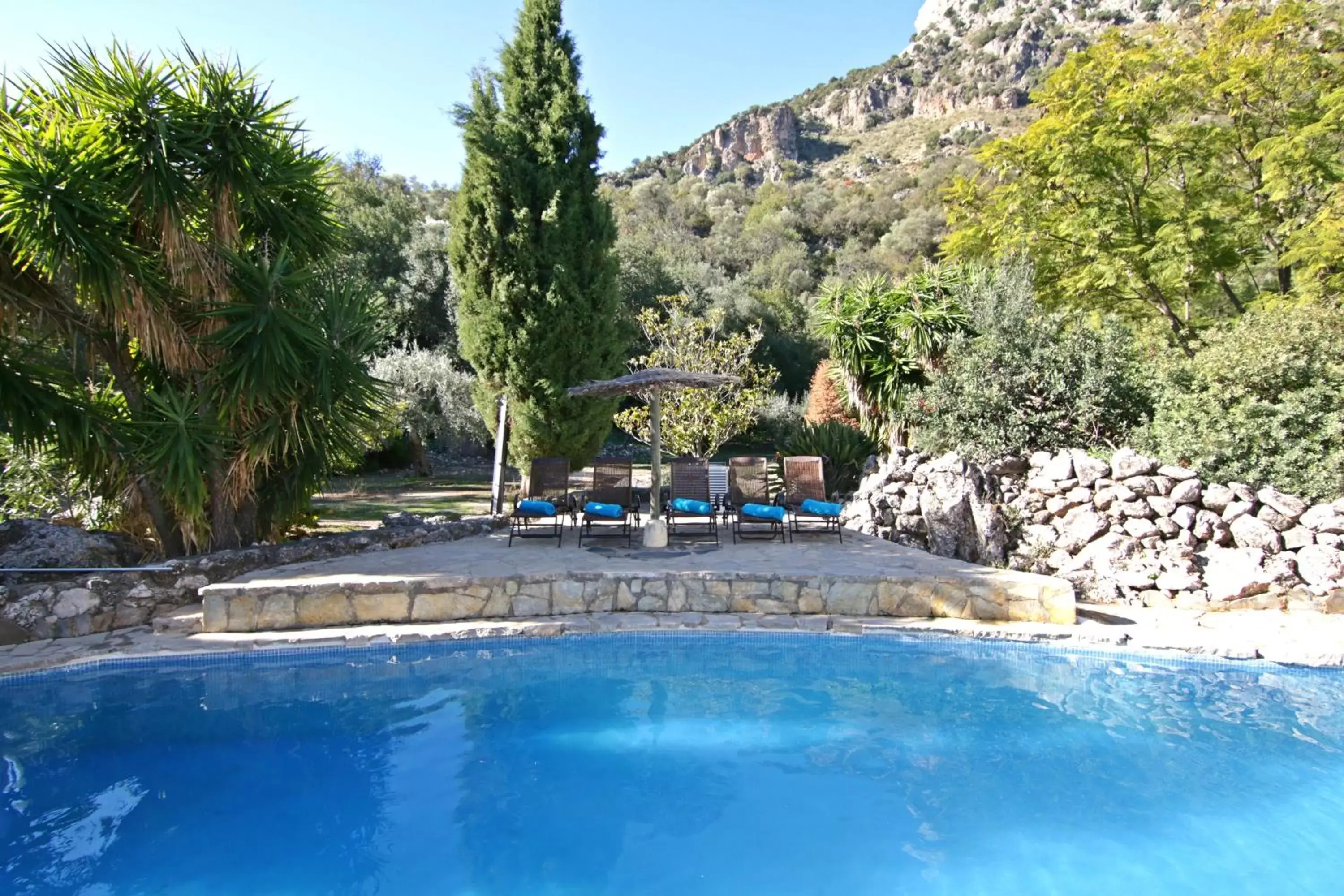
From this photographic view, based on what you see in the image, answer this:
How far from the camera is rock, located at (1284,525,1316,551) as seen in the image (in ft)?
25.9

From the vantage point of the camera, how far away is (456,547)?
9.10 metres

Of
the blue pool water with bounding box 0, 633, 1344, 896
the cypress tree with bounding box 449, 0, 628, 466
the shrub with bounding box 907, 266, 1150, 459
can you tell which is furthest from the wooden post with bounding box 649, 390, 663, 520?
the shrub with bounding box 907, 266, 1150, 459

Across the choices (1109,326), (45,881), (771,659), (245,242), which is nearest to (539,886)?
(45,881)

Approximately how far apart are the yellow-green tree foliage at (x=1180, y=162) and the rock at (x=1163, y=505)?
22.0ft

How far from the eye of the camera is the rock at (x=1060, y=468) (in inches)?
374

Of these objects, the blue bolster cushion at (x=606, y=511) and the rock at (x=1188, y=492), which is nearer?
the rock at (x=1188, y=492)

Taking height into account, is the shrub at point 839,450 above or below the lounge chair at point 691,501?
above

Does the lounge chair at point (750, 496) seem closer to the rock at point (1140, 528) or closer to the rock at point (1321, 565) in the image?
the rock at point (1140, 528)

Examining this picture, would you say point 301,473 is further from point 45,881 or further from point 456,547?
point 45,881

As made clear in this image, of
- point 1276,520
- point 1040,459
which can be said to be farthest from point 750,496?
point 1276,520

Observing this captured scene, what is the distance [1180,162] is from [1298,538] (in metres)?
9.87

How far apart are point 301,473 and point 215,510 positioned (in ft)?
3.08

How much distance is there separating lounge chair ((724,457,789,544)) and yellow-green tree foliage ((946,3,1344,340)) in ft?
24.1

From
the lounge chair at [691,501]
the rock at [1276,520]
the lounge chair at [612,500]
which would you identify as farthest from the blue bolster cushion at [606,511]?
the rock at [1276,520]
